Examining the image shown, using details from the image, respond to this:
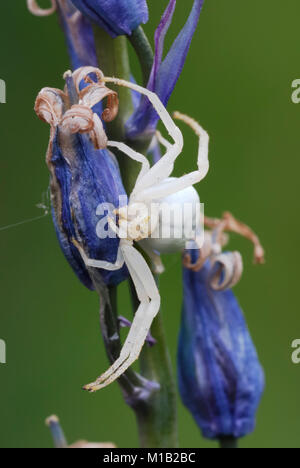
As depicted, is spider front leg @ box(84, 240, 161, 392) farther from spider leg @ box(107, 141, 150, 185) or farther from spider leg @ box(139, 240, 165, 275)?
spider leg @ box(107, 141, 150, 185)

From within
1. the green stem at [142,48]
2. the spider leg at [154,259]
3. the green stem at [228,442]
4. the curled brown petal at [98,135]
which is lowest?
the green stem at [228,442]

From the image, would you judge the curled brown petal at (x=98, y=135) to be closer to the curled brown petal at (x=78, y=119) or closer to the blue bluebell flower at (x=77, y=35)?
the curled brown petal at (x=78, y=119)

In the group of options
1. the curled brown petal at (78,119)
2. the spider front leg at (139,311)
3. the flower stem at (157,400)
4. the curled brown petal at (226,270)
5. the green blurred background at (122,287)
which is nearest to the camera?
the curled brown petal at (78,119)

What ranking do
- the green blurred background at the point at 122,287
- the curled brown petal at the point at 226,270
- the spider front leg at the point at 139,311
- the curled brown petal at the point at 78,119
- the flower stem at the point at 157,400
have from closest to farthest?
1. the curled brown petal at the point at 78,119
2. the spider front leg at the point at 139,311
3. the flower stem at the point at 157,400
4. the curled brown petal at the point at 226,270
5. the green blurred background at the point at 122,287

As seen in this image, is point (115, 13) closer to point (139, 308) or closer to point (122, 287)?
point (139, 308)

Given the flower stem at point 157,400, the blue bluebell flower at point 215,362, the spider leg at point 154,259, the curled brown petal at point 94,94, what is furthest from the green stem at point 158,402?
the curled brown petal at point 94,94

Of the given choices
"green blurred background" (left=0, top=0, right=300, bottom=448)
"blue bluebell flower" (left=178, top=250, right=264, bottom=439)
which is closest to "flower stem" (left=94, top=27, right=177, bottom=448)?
"blue bluebell flower" (left=178, top=250, right=264, bottom=439)
